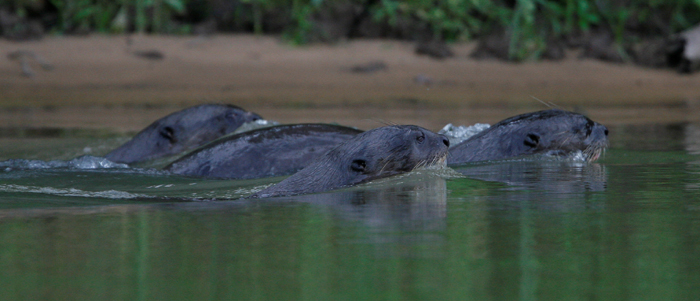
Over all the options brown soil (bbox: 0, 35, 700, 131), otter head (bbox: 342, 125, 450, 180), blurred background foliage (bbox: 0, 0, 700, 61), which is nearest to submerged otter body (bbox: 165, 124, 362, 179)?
otter head (bbox: 342, 125, 450, 180)

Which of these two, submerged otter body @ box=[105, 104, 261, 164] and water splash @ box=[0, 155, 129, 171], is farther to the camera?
submerged otter body @ box=[105, 104, 261, 164]

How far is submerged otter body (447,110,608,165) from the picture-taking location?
5668 millimetres

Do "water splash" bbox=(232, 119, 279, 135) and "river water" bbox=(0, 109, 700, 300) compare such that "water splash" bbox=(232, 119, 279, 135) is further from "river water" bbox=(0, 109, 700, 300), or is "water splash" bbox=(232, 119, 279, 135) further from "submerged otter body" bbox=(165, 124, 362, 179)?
Answer: "river water" bbox=(0, 109, 700, 300)

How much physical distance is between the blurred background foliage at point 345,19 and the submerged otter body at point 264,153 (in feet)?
19.1

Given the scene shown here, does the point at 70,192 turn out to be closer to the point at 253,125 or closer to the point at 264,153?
the point at 264,153

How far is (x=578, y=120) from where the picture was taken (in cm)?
583

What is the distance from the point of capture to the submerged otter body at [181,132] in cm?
670

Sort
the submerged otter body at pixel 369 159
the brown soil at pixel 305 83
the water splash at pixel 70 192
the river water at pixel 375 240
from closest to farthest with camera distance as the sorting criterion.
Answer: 1. the river water at pixel 375 240
2. the water splash at pixel 70 192
3. the submerged otter body at pixel 369 159
4. the brown soil at pixel 305 83

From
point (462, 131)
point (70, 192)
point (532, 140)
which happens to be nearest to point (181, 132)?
point (462, 131)

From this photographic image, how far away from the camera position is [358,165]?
14.9 ft

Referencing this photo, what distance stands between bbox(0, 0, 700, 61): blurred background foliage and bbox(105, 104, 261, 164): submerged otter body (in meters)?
4.35

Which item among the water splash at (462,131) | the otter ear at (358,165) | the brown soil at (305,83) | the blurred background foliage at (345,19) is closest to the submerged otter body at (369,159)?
the otter ear at (358,165)

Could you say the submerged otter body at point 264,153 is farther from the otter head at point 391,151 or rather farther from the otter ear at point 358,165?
the otter ear at point 358,165

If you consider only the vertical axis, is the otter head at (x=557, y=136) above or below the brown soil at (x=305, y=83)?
below
